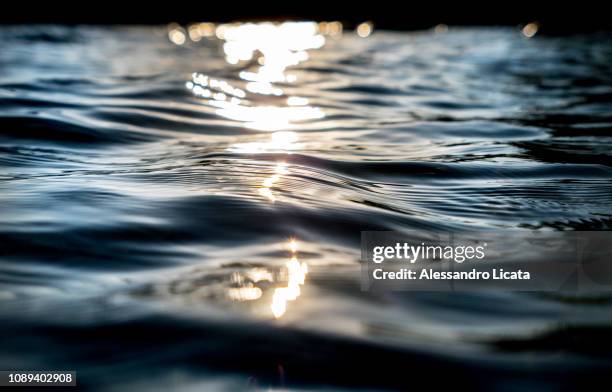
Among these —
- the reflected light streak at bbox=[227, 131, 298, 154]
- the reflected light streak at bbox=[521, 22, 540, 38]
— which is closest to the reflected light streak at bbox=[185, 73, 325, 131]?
the reflected light streak at bbox=[227, 131, 298, 154]

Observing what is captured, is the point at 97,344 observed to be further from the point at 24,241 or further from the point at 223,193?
the point at 223,193

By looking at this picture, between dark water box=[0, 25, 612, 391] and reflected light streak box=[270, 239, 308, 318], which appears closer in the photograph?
dark water box=[0, 25, 612, 391]

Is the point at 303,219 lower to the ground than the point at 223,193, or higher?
lower

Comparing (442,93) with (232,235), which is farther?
(442,93)

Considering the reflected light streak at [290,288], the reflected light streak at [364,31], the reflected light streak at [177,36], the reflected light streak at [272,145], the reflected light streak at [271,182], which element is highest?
the reflected light streak at [364,31]

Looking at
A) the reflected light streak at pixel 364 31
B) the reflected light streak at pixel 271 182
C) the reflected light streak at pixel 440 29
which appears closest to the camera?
the reflected light streak at pixel 271 182

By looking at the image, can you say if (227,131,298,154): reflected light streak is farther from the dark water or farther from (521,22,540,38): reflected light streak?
(521,22,540,38): reflected light streak

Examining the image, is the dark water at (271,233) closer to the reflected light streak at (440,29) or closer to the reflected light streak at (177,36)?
the reflected light streak at (177,36)

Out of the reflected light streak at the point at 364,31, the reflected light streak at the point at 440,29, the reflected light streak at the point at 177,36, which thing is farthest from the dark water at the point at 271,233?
the reflected light streak at the point at 440,29

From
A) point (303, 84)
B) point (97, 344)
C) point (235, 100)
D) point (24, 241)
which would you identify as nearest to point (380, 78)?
point (303, 84)
